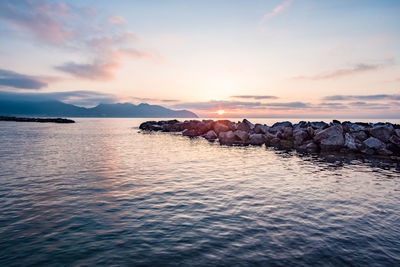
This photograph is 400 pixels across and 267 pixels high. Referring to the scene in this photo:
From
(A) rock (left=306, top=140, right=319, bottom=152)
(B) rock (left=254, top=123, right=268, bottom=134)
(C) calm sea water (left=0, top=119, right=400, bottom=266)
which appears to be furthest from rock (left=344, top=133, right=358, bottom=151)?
(B) rock (left=254, top=123, right=268, bottom=134)

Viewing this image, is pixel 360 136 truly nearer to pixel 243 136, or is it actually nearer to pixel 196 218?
pixel 243 136

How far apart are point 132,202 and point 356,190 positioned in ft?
45.3

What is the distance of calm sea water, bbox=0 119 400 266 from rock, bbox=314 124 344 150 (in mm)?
13500

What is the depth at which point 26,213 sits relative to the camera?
9938 millimetres

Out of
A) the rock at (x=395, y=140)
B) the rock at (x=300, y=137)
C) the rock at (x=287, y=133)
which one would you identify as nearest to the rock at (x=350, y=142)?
the rock at (x=395, y=140)

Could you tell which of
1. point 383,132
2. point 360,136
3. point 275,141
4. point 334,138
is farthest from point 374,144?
point 275,141

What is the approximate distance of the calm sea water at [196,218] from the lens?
23.1 ft

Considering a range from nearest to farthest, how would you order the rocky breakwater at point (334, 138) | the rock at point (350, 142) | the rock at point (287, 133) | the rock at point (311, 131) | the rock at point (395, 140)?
the rock at point (395, 140) < the rocky breakwater at point (334, 138) < the rock at point (350, 142) < the rock at point (311, 131) < the rock at point (287, 133)

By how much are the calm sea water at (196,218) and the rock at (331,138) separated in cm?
1350

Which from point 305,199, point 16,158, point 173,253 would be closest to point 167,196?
point 173,253

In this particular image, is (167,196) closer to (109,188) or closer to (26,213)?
(109,188)

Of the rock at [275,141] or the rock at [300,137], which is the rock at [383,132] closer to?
the rock at [300,137]

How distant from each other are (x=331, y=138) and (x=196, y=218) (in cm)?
2972

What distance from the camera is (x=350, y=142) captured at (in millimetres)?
30859
